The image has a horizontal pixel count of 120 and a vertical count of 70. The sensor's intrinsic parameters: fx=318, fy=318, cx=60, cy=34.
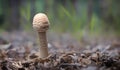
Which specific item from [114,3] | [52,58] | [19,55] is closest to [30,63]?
[52,58]

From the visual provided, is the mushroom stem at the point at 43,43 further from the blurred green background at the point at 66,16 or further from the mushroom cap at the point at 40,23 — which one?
the blurred green background at the point at 66,16

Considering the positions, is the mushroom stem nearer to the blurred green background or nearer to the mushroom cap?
the mushroom cap

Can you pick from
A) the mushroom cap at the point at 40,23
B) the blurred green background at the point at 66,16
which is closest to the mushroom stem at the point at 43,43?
the mushroom cap at the point at 40,23

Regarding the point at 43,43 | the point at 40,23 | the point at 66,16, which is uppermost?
the point at 66,16

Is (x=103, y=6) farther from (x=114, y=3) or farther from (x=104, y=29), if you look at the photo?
(x=104, y=29)

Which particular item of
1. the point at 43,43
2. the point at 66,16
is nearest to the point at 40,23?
the point at 43,43

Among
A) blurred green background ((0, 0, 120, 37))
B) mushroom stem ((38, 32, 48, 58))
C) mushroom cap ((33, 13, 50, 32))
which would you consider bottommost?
mushroom stem ((38, 32, 48, 58))

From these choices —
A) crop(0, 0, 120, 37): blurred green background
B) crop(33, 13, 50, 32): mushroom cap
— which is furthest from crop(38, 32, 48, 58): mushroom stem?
crop(0, 0, 120, 37): blurred green background

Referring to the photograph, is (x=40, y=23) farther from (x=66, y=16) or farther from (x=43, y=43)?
(x=66, y=16)
